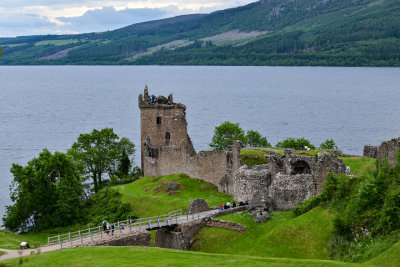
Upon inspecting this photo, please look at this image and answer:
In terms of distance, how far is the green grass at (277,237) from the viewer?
35031 millimetres

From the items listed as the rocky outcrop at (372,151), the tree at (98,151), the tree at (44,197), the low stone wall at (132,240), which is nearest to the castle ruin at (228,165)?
the tree at (98,151)

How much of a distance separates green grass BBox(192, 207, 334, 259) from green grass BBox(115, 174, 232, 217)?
362 inches

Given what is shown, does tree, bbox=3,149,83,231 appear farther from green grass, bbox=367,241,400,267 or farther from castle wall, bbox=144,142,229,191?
green grass, bbox=367,241,400,267

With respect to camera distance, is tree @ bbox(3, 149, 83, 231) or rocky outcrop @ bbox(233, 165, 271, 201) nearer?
rocky outcrop @ bbox(233, 165, 271, 201)

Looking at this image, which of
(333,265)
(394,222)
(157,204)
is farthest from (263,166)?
(333,265)

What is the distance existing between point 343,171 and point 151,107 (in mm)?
35398

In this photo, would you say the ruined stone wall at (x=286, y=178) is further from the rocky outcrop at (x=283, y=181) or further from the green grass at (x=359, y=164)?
the green grass at (x=359, y=164)

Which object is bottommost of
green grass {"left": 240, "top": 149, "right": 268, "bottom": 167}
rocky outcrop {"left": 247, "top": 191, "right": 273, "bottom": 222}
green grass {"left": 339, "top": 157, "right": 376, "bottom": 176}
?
rocky outcrop {"left": 247, "top": 191, "right": 273, "bottom": 222}

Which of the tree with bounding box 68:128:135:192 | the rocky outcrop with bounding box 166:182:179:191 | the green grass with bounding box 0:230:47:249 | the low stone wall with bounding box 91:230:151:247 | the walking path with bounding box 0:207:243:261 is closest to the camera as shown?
the walking path with bounding box 0:207:243:261

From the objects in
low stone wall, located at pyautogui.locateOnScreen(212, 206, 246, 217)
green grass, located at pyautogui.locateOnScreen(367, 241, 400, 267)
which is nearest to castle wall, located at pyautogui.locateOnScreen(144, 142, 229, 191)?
low stone wall, located at pyautogui.locateOnScreen(212, 206, 246, 217)

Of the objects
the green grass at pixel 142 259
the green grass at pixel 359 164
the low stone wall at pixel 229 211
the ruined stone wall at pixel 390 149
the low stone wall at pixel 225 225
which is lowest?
the low stone wall at pixel 225 225

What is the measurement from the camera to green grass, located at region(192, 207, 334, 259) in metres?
35.0

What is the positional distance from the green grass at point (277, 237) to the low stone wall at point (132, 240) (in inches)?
168

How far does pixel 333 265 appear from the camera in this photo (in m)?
25.7
